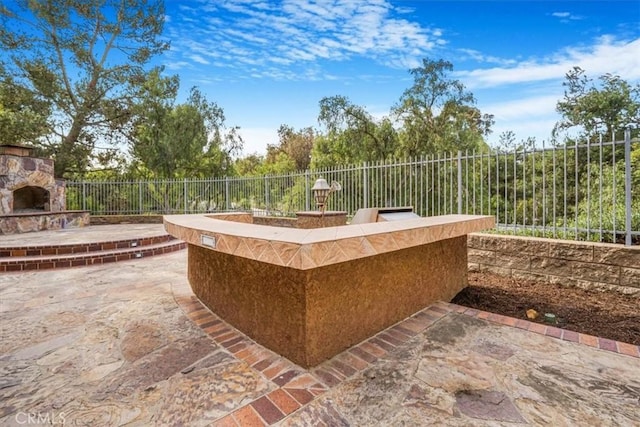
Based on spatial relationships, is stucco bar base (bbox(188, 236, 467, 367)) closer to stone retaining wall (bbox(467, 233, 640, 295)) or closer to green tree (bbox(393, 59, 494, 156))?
stone retaining wall (bbox(467, 233, 640, 295))

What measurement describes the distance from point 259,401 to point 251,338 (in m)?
0.68

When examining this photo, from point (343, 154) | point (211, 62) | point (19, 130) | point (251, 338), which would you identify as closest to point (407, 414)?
point (251, 338)

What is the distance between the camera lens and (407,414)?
1.44 m

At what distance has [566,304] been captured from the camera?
10.4 feet

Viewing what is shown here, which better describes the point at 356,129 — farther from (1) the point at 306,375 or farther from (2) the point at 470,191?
(1) the point at 306,375

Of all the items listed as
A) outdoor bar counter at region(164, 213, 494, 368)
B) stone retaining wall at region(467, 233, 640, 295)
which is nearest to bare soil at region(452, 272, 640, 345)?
stone retaining wall at region(467, 233, 640, 295)

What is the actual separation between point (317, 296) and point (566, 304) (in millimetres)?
3094

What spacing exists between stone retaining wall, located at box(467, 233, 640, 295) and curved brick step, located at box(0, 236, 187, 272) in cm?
605

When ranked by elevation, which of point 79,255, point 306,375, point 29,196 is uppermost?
point 29,196

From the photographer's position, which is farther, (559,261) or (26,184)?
(26,184)

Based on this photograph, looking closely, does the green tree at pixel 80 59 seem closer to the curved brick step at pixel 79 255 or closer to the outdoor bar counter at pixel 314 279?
the curved brick step at pixel 79 255

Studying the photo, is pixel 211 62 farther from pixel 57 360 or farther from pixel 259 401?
pixel 259 401

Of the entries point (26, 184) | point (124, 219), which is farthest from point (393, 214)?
point (124, 219)

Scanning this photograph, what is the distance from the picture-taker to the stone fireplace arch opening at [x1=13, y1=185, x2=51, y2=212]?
29.4ft
